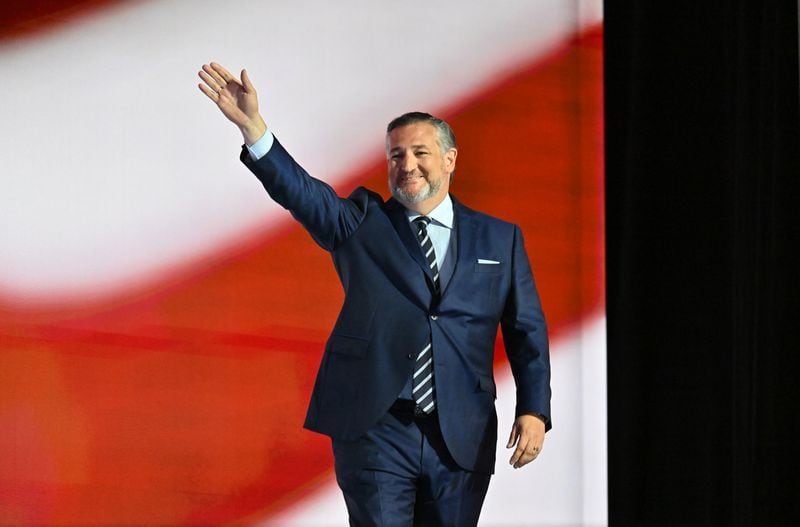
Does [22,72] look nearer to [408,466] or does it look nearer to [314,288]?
[314,288]

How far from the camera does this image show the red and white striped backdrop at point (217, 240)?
342cm

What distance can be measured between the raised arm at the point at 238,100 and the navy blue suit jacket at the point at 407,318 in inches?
2.0

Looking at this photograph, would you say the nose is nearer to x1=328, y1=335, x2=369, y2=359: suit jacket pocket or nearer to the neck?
the neck

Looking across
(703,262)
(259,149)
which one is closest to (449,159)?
(259,149)

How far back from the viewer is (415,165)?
2.59 metres

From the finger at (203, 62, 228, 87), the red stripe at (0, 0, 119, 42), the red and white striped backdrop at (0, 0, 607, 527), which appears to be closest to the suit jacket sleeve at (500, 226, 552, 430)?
the finger at (203, 62, 228, 87)

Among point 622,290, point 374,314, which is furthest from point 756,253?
point 374,314

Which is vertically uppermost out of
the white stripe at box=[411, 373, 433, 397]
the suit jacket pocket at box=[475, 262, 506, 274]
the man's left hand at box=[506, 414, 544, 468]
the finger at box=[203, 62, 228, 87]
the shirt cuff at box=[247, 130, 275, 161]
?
the finger at box=[203, 62, 228, 87]

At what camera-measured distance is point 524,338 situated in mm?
2584

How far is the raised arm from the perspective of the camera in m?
2.34

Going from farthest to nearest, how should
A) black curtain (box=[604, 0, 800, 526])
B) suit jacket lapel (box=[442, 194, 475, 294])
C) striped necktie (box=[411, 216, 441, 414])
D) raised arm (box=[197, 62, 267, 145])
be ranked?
1. black curtain (box=[604, 0, 800, 526])
2. suit jacket lapel (box=[442, 194, 475, 294])
3. striped necktie (box=[411, 216, 441, 414])
4. raised arm (box=[197, 62, 267, 145])

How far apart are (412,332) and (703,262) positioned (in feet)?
5.45

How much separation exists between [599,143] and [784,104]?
2.12 feet

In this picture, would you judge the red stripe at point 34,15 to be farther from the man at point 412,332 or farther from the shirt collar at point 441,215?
the shirt collar at point 441,215
